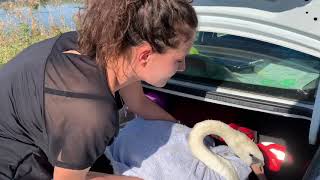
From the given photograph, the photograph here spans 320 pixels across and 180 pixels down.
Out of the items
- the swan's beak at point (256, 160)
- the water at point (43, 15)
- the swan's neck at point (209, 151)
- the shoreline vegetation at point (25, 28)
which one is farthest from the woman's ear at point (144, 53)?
the water at point (43, 15)

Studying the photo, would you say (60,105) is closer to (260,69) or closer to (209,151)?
(209,151)

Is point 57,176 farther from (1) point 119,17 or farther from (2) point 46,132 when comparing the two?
(1) point 119,17

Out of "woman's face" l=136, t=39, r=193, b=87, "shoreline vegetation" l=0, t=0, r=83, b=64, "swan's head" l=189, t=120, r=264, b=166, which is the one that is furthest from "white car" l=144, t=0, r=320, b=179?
"shoreline vegetation" l=0, t=0, r=83, b=64

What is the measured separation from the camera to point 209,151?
2.28 meters

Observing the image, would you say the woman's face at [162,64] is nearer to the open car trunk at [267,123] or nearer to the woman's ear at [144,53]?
the woman's ear at [144,53]

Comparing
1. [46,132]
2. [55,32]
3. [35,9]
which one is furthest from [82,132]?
[35,9]

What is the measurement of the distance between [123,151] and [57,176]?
0.76 metres

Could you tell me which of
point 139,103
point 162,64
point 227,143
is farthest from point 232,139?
point 162,64

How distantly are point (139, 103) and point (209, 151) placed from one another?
425 millimetres

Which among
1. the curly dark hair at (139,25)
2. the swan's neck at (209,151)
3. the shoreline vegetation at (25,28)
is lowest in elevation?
the shoreline vegetation at (25,28)

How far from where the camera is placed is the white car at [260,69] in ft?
7.32

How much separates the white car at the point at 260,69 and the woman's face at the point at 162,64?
2.60ft

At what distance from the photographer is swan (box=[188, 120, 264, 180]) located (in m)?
2.23

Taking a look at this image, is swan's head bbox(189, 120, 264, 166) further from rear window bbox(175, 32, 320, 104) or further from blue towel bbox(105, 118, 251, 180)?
rear window bbox(175, 32, 320, 104)
